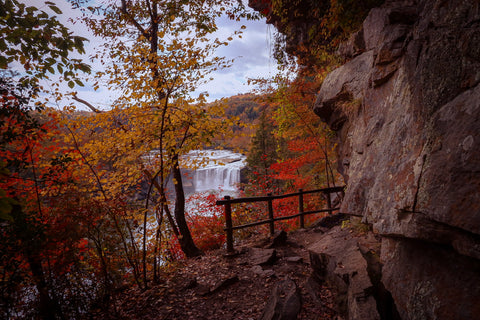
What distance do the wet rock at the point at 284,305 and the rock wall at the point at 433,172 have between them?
1324 millimetres

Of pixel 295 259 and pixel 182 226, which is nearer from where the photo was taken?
pixel 295 259

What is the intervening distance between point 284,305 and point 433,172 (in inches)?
101

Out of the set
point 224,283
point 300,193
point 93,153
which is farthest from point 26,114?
point 300,193

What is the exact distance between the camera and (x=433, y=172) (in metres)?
2.02

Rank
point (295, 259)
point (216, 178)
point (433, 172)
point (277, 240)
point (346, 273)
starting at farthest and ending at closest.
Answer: point (216, 178), point (277, 240), point (295, 259), point (346, 273), point (433, 172)

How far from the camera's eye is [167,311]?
173 inches

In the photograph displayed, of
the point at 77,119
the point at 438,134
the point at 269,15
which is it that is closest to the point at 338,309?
the point at 438,134

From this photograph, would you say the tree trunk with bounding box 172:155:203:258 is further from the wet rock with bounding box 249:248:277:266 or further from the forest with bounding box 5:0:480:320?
the wet rock with bounding box 249:248:277:266

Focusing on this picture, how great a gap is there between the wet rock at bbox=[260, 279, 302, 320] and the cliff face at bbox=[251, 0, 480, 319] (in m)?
1.34

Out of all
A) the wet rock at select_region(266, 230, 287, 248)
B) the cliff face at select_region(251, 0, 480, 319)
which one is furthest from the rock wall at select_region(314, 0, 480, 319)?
the wet rock at select_region(266, 230, 287, 248)

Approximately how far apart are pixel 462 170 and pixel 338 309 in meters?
2.43

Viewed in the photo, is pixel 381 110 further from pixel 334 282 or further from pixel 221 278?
pixel 221 278

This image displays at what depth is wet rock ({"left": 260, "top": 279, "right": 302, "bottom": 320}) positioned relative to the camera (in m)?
3.15

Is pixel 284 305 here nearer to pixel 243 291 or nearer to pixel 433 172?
pixel 243 291
